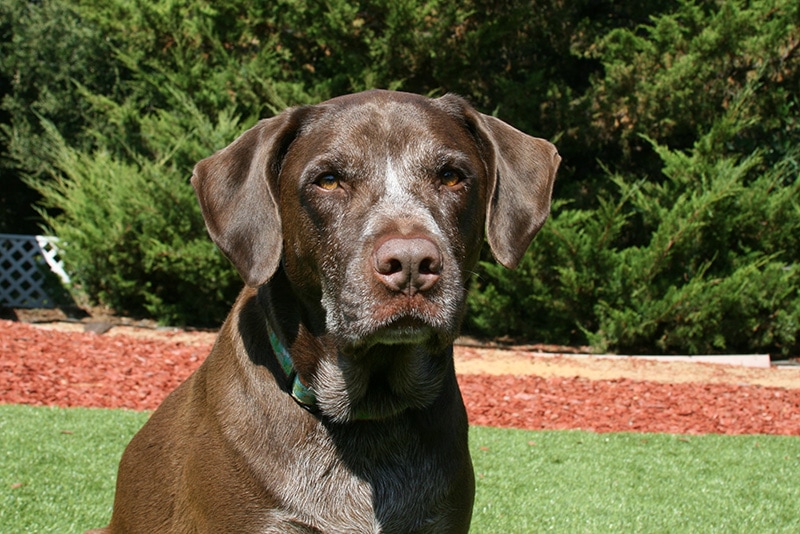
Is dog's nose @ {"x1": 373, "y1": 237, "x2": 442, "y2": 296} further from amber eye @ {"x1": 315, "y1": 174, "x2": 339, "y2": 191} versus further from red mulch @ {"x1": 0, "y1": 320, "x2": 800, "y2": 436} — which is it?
red mulch @ {"x1": 0, "y1": 320, "x2": 800, "y2": 436}

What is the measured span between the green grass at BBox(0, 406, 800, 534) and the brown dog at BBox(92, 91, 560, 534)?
6.88 feet

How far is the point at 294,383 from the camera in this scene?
2738 millimetres

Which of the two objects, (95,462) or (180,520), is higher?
(180,520)

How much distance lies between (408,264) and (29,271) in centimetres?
→ 1435

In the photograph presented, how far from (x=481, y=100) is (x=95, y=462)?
1005 centimetres

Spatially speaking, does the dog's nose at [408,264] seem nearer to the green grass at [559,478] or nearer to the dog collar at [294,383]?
the dog collar at [294,383]

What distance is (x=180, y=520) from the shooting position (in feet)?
9.04

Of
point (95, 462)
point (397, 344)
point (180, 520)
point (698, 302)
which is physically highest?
point (397, 344)

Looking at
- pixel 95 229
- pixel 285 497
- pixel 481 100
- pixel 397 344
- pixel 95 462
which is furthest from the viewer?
pixel 481 100

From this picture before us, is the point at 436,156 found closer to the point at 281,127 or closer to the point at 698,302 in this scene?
the point at 281,127

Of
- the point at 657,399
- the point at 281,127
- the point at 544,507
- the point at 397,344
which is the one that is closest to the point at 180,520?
the point at 397,344

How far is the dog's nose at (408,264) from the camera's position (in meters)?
2.44

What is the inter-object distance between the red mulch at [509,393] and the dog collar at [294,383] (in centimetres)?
533

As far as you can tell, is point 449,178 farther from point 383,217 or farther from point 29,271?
point 29,271
